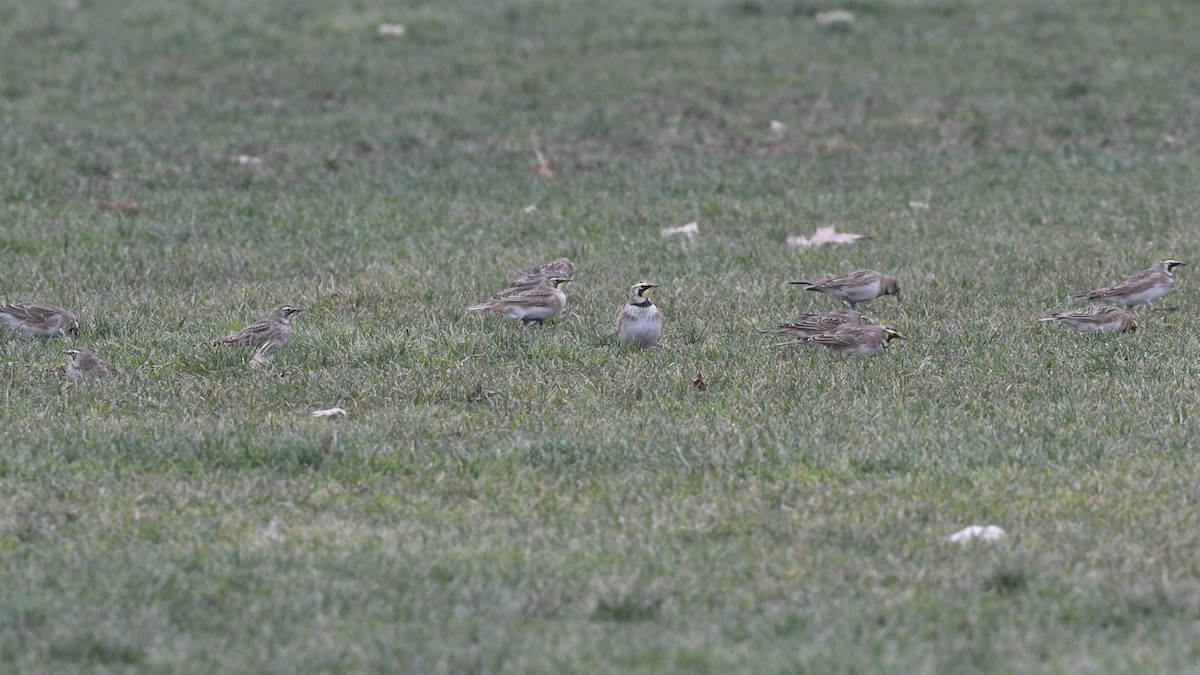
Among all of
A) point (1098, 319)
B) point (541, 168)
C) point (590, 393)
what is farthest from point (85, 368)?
point (541, 168)

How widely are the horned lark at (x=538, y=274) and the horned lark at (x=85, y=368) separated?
2928 millimetres

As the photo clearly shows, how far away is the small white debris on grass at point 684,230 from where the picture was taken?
1449 cm

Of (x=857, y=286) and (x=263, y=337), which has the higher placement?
(x=263, y=337)

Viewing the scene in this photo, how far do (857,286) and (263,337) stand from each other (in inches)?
166

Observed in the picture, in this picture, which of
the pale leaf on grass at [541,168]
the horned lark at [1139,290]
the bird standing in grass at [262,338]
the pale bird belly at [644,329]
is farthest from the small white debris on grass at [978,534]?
the pale leaf on grass at [541,168]

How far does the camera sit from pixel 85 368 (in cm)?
932

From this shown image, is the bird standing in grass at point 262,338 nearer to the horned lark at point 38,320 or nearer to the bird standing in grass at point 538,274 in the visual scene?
the horned lark at point 38,320

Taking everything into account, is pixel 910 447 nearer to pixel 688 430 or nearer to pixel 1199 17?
pixel 688 430

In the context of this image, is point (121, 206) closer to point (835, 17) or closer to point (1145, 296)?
point (1145, 296)

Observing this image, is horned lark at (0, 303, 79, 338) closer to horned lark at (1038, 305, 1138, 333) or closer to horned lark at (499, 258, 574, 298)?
horned lark at (499, 258, 574, 298)

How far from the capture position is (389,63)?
909 inches

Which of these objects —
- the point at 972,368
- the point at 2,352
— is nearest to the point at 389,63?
the point at 2,352

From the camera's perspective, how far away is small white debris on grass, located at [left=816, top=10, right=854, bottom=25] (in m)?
25.5

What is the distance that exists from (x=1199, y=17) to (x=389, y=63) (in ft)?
44.4
